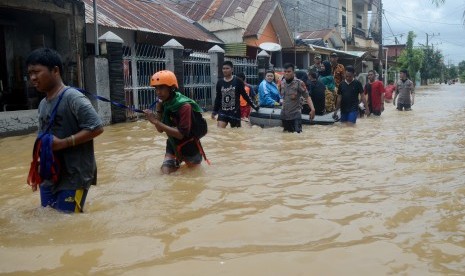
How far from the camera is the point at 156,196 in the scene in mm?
4305

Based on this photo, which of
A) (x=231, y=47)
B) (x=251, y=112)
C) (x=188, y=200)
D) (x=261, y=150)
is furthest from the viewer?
(x=231, y=47)

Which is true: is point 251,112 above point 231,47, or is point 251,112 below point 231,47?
below

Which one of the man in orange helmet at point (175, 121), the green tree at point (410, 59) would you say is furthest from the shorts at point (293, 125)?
the green tree at point (410, 59)

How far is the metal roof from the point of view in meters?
13.1

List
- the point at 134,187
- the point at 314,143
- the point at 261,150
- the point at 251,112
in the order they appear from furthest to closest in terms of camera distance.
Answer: the point at 251,112 < the point at 314,143 < the point at 261,150 < the point at 134,187

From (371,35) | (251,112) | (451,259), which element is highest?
(371,35)

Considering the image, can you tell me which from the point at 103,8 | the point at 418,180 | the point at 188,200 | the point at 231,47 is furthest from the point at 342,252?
the point at 231,47

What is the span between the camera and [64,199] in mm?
3170

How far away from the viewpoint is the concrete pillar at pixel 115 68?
11125 mm

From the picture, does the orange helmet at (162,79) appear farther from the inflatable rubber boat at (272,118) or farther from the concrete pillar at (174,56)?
the concrete pillar at (174,56)

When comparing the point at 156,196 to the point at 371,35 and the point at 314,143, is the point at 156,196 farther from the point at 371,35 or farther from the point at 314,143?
the point at 371,35

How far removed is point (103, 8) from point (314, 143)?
9.38m

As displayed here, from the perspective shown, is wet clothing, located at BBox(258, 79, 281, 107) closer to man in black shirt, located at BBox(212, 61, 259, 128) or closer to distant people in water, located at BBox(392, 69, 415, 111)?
man in black shirt, located at BBox(212, 61, 259, 128)

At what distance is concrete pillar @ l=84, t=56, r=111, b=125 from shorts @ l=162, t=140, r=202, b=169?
6461 mm
